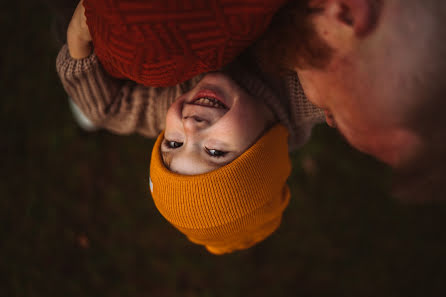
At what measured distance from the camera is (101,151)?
2211 mm

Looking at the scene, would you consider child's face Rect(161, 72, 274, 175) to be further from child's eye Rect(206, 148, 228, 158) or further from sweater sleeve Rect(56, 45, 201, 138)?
sweater sleeve Rect(56, 45, 201, 138)

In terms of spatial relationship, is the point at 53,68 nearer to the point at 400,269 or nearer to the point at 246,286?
the point at 246,286

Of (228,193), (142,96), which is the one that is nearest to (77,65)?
(142,96)

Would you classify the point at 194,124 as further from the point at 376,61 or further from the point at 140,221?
the point at 140,221

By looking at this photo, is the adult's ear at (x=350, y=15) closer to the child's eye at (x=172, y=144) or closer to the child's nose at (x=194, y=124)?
the child's nose at (x=194, y=124)

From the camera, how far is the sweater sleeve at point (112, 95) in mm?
1223

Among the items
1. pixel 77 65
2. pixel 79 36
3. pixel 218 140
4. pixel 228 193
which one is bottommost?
pixel 228 193

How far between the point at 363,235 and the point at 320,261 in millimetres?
306

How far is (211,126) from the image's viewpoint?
107 centimetres

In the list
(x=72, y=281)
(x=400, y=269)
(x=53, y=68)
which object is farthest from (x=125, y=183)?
(x=400, y=269)

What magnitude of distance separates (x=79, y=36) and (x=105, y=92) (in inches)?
9.3

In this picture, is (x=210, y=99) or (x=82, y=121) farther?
(x=82, y=121)

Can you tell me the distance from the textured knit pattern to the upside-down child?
0.19m

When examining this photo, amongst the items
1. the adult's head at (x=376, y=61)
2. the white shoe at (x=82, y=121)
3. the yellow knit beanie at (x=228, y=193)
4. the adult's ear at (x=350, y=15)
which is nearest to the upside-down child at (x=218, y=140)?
the yellow knit beanie at (x=228, y=193)
